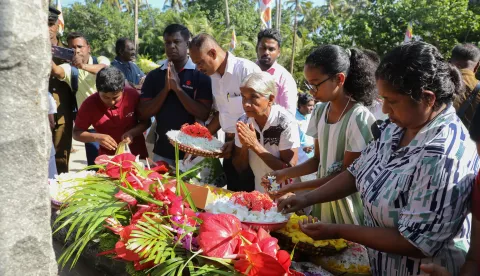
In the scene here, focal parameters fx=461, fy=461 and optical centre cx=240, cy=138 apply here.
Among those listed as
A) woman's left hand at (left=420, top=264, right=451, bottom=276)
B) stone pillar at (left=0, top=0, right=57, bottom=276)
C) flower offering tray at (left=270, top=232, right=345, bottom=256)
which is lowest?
flower offering tray at (left=270, top=232, right=345, bottom=256)

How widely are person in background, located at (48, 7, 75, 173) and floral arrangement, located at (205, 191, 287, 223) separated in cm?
279

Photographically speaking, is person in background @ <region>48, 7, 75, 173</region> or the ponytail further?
person in background @ <region>48, 7, 75, 173</region>

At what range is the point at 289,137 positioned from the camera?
283cm

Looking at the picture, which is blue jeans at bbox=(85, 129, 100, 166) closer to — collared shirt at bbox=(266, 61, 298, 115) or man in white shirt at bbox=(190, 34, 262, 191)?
man in white shirt at bbox=(190, 34, 262, 191)

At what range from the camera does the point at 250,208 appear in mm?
2016

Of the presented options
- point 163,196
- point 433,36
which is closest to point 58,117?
point 163,196

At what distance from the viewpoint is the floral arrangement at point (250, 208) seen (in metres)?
1.93

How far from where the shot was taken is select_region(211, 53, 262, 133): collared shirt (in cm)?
354

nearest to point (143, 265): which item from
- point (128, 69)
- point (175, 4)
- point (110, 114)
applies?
point (110, 114)

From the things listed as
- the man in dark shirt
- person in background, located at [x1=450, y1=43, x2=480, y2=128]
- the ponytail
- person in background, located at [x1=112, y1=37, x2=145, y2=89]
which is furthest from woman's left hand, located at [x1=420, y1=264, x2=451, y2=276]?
person in background, located at [x1=112, y1=37, x2=145, y2=89]

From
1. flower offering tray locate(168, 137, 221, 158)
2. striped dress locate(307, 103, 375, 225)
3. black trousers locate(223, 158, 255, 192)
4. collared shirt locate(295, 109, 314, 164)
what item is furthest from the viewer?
collared shirt locate(295, 109, 314, 164)

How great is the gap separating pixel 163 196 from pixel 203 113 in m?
1.90

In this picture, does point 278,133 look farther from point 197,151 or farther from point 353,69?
point 353,69

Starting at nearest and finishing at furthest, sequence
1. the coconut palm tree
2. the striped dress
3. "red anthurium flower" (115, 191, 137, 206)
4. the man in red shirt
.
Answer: "red anthurium flower" (115, 191, 137, 206), the striped dress, the man in red shirt, the coconut palm tree
